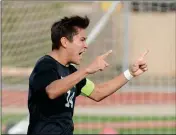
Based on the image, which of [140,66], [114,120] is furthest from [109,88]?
[114,120]

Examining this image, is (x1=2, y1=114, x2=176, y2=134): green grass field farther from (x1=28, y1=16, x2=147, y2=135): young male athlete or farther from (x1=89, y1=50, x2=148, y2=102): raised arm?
(x1=28, y1=16, x2=147, y2=135): young male athlete

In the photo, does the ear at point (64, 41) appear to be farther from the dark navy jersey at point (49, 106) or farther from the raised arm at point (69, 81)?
the raised arm at point (69, 81)

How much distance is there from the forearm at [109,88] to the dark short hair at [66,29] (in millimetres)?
622

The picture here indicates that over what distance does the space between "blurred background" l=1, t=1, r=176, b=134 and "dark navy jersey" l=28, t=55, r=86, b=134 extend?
323 centimetres

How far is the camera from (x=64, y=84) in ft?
15.8

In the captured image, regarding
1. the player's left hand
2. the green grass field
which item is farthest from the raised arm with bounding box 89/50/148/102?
the green grass field

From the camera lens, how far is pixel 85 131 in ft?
40.7

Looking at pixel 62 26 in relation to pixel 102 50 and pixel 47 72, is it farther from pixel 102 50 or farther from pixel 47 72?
pixel 102 50

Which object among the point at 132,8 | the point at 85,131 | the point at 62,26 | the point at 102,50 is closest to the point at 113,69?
A: the point at 102,50

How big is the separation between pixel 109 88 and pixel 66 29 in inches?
28.7

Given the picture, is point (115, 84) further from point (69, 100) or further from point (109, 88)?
point (69, 100)

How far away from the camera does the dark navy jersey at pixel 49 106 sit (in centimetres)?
504

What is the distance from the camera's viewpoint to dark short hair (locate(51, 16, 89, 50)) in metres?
5.21

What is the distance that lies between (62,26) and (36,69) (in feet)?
1.43
